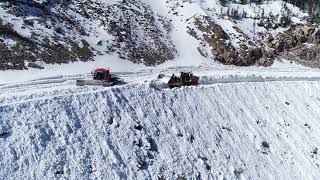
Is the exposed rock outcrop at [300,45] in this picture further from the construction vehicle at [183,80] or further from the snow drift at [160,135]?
the construction vehicle at [183,80]

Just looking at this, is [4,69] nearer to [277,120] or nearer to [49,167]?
[49,167]

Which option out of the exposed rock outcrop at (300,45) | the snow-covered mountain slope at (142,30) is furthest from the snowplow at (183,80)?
the exposed rock outcrop at (300,45)

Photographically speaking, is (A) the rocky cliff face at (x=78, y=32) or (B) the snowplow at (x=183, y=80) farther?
(A) the rocky cliff face at (x=78, y=32)

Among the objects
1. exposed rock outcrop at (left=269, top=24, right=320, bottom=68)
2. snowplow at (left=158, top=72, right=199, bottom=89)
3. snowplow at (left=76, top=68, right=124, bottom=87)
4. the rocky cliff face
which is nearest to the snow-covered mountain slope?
the rocky cliff face

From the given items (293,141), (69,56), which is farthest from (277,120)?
(69,56)

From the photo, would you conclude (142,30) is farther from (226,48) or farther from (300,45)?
(300,45)

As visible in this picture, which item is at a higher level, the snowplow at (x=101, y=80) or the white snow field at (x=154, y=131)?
the snowplow at (x=101, y=80)
